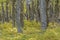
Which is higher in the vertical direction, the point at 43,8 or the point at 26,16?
the point at 43,8

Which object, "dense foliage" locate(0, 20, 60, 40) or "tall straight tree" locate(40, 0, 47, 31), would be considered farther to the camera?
"tall straight tree" locate(40, 0, 47, 31)

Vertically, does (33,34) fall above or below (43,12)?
below

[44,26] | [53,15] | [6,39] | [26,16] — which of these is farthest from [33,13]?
[6,39]

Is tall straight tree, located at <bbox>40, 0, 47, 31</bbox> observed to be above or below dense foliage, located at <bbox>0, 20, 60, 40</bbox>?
above

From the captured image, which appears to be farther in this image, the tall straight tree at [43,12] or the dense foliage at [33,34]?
the tall straight tree at [43,12]

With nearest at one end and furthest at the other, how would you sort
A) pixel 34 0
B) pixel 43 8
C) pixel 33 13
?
1. pixel 43 8
2. pixel 33 13
3. pixel 34 0

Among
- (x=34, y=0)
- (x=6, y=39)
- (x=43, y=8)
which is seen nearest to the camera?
(x=6, y=39)

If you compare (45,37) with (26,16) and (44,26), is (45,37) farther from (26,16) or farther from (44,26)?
(26,16)

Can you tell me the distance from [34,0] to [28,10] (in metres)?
2.81

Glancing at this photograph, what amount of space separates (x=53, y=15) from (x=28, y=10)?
3393 millimetres

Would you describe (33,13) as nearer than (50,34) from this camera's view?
No

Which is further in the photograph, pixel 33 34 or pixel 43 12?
pixel 43 12

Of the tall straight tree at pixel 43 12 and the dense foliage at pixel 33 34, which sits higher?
the tall straight tree at pixel 43 12

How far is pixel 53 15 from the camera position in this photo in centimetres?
2820
